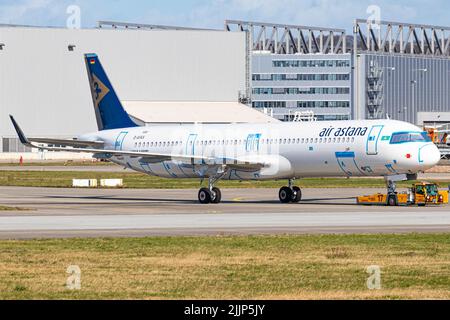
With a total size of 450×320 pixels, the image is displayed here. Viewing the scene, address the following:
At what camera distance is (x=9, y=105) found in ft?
550

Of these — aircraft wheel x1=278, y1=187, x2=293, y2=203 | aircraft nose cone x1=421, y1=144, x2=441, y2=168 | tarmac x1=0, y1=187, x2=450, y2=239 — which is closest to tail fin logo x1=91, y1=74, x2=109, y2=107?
tarmac x1=0, y1=187, x2=450, y2=239

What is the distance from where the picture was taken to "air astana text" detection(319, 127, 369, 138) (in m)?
54.6

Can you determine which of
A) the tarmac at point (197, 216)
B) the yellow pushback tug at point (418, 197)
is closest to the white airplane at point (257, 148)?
the yellow pushback tug at point (418, 197)

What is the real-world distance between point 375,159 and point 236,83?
12805 cm

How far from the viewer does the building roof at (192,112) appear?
168m

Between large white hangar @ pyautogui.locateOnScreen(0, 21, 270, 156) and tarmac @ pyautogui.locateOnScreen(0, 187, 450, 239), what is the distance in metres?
104

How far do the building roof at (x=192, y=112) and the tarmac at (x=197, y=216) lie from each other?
10101cm

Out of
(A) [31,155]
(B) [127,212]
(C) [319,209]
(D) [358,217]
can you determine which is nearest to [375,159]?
(C) [319,209]

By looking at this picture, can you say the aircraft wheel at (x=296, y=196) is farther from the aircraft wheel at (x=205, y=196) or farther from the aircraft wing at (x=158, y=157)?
the aircraft wheel at (x=205, y=196)

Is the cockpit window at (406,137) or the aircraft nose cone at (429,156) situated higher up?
the cockpit window at (406,137)

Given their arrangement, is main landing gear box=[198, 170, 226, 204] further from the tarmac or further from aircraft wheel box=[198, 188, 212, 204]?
the tarmac

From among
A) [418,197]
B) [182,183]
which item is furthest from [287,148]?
[182,183]

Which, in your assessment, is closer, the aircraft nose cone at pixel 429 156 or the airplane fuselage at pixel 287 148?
the aircraft nose cone at pixel 429 156

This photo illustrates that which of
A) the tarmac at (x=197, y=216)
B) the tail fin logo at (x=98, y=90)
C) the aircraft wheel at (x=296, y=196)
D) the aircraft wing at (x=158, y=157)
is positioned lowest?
the tarmac at (x=197, y=216)
